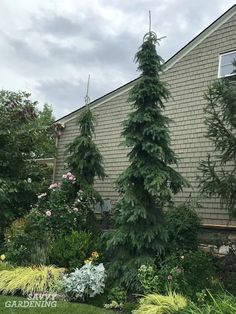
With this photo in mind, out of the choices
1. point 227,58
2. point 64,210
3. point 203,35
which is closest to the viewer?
point 64,210

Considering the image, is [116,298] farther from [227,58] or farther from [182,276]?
[227,58]

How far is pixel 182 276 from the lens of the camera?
6.70 meters

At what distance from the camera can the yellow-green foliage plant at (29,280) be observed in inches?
279

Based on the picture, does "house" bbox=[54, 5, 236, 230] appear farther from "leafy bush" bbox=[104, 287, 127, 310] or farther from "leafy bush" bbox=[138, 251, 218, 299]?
"leafy bush" bbox=[104, 287, 127, 310]

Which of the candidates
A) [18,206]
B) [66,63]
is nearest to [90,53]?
[66,63]

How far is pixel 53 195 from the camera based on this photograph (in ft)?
34.9

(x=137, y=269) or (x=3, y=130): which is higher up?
(x=3, y=130)

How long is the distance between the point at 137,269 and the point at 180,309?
5.63ft

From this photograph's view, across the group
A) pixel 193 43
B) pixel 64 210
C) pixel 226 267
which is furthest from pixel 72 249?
pixel 193 43

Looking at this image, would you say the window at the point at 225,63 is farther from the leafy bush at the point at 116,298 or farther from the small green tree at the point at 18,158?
the leafy bush at the point at 116,298

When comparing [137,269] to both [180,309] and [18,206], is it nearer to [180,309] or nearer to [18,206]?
[180,309]

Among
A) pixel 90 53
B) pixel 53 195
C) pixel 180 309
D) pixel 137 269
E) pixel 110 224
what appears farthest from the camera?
pixel 90 53

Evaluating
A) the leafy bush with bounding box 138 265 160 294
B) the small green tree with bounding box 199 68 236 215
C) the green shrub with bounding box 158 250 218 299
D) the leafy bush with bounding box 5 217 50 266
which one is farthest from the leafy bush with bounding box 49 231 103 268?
the small green tree with bounding box 199 68 236 215

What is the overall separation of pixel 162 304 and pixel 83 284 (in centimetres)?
160
